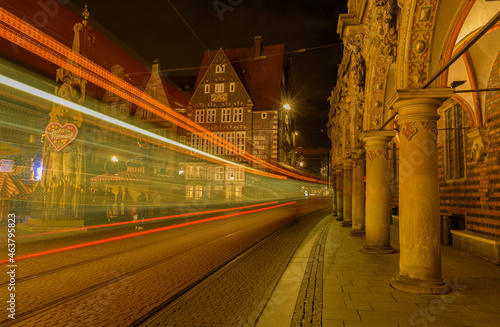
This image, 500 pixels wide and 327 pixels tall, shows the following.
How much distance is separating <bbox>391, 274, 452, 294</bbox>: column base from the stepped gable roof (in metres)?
41.3

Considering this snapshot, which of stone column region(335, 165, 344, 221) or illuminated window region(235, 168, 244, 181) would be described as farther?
illuminated window region(235, 168, 244, 181)

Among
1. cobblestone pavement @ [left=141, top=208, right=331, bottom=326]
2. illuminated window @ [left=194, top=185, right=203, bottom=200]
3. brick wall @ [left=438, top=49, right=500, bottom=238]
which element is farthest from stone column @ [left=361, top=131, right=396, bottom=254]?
illuminated window @ [left=194, top=185, right=203, bottom=200]

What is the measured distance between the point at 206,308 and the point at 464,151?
967 centimetres

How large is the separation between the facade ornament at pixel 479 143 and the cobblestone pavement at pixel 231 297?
243 inches

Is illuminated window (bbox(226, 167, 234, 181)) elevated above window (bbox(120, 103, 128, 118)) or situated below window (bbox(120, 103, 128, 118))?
below

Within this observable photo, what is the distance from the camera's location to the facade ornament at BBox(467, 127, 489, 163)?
9.68 metres

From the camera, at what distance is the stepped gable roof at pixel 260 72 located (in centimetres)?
4719

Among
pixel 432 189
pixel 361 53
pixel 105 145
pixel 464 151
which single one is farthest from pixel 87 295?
pixel 105 145

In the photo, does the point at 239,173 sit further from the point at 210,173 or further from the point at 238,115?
the point at 238,115

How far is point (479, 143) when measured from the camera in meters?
9.85

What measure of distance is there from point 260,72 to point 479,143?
42.1 metres

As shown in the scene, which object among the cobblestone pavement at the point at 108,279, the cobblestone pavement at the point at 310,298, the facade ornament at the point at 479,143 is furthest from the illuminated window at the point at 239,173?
the cobblestone pavement at the point at 310,298

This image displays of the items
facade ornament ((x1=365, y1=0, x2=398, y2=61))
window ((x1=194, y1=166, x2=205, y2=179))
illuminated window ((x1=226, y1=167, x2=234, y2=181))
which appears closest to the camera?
facade ornament ((x1=365, y1=0, x2=398, y2=61))

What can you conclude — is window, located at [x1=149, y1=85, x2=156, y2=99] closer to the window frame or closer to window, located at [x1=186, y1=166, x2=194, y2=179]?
window, located at [x1=186, y1=166, x2=194, y2=179]
